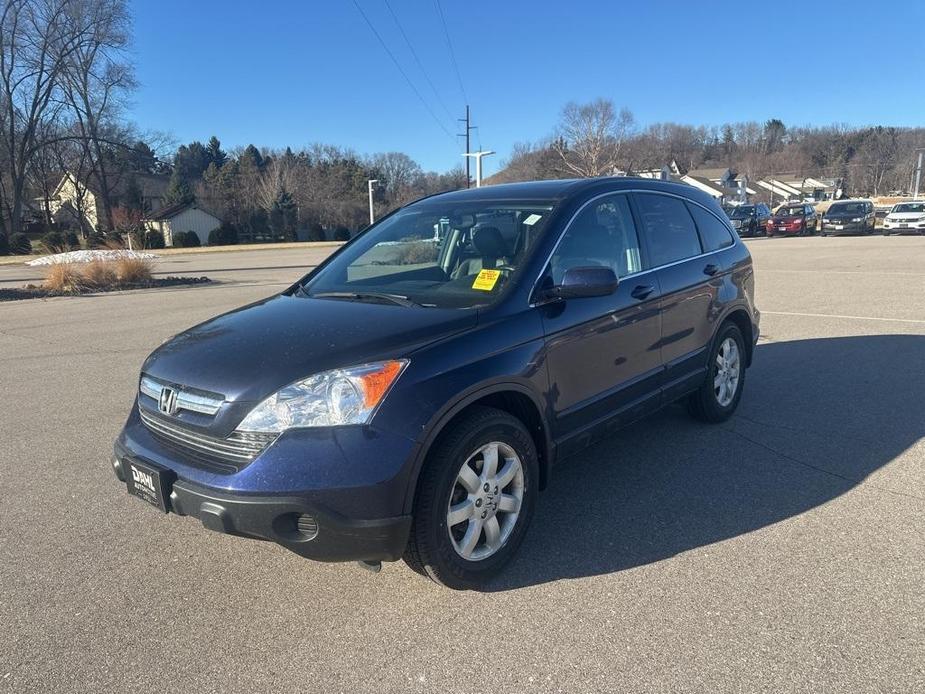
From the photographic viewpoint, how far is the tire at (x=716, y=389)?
4945mm

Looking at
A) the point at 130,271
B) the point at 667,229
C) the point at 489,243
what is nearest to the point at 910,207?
the point at 130,271

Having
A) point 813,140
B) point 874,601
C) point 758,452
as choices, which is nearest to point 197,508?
point 874,601

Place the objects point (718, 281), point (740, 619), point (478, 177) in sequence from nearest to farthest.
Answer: point (740, 619) → point (718, 281) → point (478, 177)

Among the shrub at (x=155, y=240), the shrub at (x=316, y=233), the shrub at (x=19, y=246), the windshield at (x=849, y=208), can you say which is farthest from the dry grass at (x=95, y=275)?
the shrub at (x=316, y=233)

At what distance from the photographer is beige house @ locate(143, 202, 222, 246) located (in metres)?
66.9

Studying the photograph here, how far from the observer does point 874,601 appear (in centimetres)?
287

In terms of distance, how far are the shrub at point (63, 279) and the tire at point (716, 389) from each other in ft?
51.9

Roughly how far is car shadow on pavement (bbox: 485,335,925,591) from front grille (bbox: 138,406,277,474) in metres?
1.30

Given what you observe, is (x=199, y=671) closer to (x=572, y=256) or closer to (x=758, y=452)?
(x=572, y=256)

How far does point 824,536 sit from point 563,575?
1.45m

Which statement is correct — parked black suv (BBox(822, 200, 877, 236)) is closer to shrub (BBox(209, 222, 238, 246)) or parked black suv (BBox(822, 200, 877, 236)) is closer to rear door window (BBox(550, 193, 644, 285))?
rear door window (BBox(550, 193, 644, 285))

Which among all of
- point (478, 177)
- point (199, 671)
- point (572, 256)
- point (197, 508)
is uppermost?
point (478, 177)

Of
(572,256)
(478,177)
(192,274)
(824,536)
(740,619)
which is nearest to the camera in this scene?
(740,619)

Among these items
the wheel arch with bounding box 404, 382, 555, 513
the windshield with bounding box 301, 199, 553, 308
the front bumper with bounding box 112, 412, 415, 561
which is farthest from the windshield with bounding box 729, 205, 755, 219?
the front bumper with bounding box 112, 412, 415, 561
